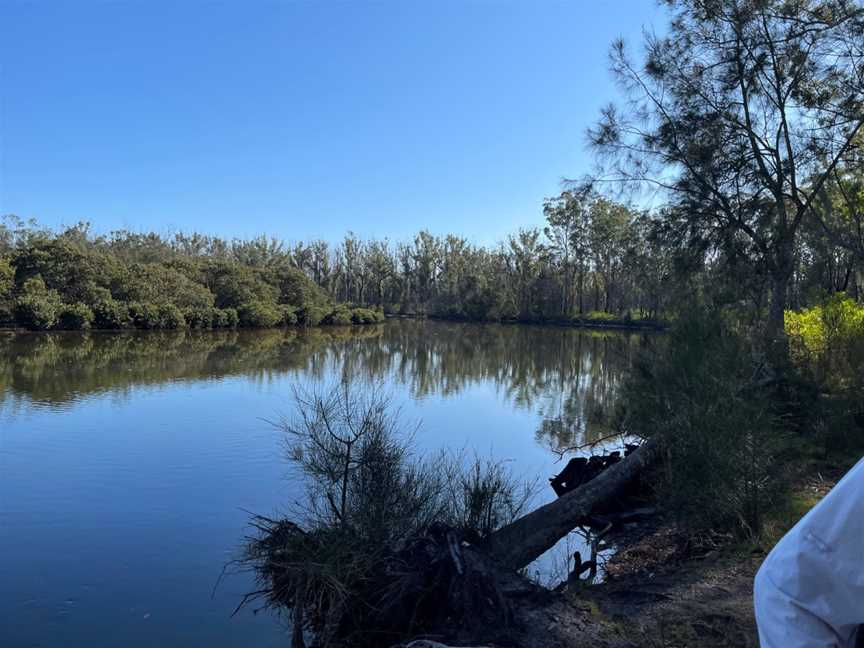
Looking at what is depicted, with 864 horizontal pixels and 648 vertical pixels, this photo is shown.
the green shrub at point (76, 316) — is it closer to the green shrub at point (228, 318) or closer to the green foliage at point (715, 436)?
the green shrub at point (228, 318)

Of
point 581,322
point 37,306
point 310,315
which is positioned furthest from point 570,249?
point 37,306

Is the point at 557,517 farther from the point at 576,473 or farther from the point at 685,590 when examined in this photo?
the point at 576,473

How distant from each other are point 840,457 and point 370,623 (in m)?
7.33

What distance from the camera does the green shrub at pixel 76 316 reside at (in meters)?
32.4

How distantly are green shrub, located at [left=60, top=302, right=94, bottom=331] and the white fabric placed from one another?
36.3 meters

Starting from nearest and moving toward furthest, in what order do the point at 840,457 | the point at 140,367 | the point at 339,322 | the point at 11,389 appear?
the point at 840,457 → the point at 11,389 → the point at 140,367 → the point at 339,322

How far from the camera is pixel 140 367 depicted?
21.2 m

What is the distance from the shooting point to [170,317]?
123 ft

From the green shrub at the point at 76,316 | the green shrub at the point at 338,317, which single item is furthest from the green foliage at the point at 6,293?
the green shrub at the point at 338,317

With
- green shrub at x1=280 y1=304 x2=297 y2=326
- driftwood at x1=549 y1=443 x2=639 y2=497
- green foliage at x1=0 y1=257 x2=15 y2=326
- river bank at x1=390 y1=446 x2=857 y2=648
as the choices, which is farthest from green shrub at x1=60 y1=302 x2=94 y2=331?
river bank at x1=390 y1=446 x2=857 y2=648

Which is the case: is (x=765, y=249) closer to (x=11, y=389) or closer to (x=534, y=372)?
(x=534, y=372)

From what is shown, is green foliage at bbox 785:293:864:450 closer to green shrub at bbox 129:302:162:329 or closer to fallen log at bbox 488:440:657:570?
fallen log at bbox 488:440:657:570

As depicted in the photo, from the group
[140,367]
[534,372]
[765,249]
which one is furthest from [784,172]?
[140,367]

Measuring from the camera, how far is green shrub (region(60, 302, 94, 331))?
32.4 m
